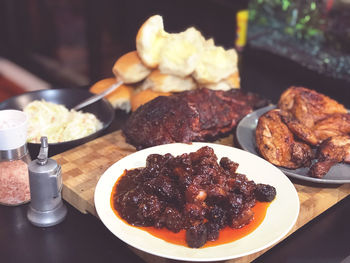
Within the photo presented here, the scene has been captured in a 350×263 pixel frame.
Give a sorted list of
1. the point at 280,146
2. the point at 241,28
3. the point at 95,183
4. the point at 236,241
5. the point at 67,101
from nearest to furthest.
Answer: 1. the point at 236,241
2. the point at 95,183
3. the point at 280,146
4. the point at 67,101
5. the point at 241,28

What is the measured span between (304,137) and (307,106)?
308 mm

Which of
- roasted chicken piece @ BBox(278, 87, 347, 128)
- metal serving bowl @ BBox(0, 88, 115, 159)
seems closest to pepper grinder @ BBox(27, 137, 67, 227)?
metal serving bowl @ BBox(0, 88, 115, 159)

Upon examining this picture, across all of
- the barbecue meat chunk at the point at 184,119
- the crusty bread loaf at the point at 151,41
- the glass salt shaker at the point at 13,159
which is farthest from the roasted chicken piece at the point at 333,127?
the glass salt shaker at the point at 13,159

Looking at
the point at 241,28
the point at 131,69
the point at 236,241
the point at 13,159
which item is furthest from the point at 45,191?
the point at 241,28

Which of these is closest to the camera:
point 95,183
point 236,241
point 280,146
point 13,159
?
point 236,241

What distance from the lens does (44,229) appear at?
1.83 m

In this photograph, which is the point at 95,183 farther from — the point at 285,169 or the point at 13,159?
the point at 285,169

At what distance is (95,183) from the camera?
2.05 meters

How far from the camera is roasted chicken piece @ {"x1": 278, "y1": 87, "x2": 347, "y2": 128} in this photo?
244 centimetres

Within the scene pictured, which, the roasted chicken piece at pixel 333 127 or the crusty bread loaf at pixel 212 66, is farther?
the crusty bread loaf at pixel 212 66

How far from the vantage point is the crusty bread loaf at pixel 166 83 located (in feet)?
8.77

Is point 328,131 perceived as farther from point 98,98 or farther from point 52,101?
point 52,101

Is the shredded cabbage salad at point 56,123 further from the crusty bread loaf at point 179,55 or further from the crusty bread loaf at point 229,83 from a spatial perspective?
the crusty bread loaf at point 229,83

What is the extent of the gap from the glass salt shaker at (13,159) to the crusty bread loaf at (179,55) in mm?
995
